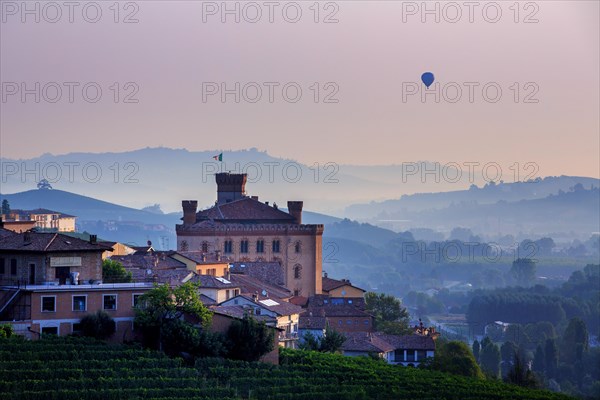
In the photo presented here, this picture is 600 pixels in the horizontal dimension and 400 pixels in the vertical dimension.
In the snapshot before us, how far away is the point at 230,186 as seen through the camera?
12225cm

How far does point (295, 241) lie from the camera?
352 ft

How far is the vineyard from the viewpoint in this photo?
167 feet

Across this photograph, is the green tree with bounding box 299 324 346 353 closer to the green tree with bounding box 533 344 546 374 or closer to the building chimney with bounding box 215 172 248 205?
the building chimney with bounding box 215 172 248 205

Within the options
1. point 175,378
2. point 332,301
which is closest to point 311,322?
point 332,301

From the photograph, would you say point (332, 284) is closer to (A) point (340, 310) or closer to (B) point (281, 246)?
(B) point (281, 246)

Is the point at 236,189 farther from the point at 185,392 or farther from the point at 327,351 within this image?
the point at 185,392

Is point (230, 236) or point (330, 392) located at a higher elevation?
point (230, 236)

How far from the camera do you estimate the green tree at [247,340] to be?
5903 centimetres

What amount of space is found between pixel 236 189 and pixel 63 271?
2559 inches

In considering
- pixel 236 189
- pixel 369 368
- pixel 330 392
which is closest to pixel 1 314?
pixel 330 392

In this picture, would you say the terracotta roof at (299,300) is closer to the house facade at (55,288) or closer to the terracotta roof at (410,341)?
the terracotta roof at (410,341)

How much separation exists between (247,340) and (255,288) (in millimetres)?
24199

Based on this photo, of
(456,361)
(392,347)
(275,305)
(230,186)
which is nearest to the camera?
(275,305)

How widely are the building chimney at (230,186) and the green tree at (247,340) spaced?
203ft
